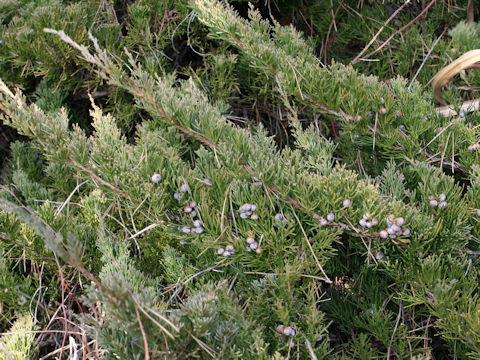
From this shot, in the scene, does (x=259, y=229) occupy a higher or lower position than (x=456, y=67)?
lower

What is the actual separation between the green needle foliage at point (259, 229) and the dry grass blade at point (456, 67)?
136 millimetres

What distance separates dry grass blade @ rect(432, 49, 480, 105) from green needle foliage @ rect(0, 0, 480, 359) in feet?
0.45

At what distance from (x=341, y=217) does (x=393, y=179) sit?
8.8 inches

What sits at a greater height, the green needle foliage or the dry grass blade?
the dry grass blade

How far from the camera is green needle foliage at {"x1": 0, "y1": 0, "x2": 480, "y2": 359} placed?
841 mm

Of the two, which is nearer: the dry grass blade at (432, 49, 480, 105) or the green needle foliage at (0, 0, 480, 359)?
the green needle foliage at (0, 0, 480, 359)

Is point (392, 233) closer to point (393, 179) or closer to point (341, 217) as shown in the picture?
point (341, 217)

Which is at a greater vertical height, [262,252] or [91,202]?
[262,252]

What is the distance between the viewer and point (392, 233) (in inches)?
35.7

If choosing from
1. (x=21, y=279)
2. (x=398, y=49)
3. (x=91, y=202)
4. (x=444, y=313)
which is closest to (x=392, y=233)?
(x=444, y=313)

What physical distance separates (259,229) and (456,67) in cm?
77

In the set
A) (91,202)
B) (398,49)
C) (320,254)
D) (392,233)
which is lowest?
(91,202)

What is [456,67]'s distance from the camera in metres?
1.27

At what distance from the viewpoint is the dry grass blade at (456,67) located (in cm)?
122
